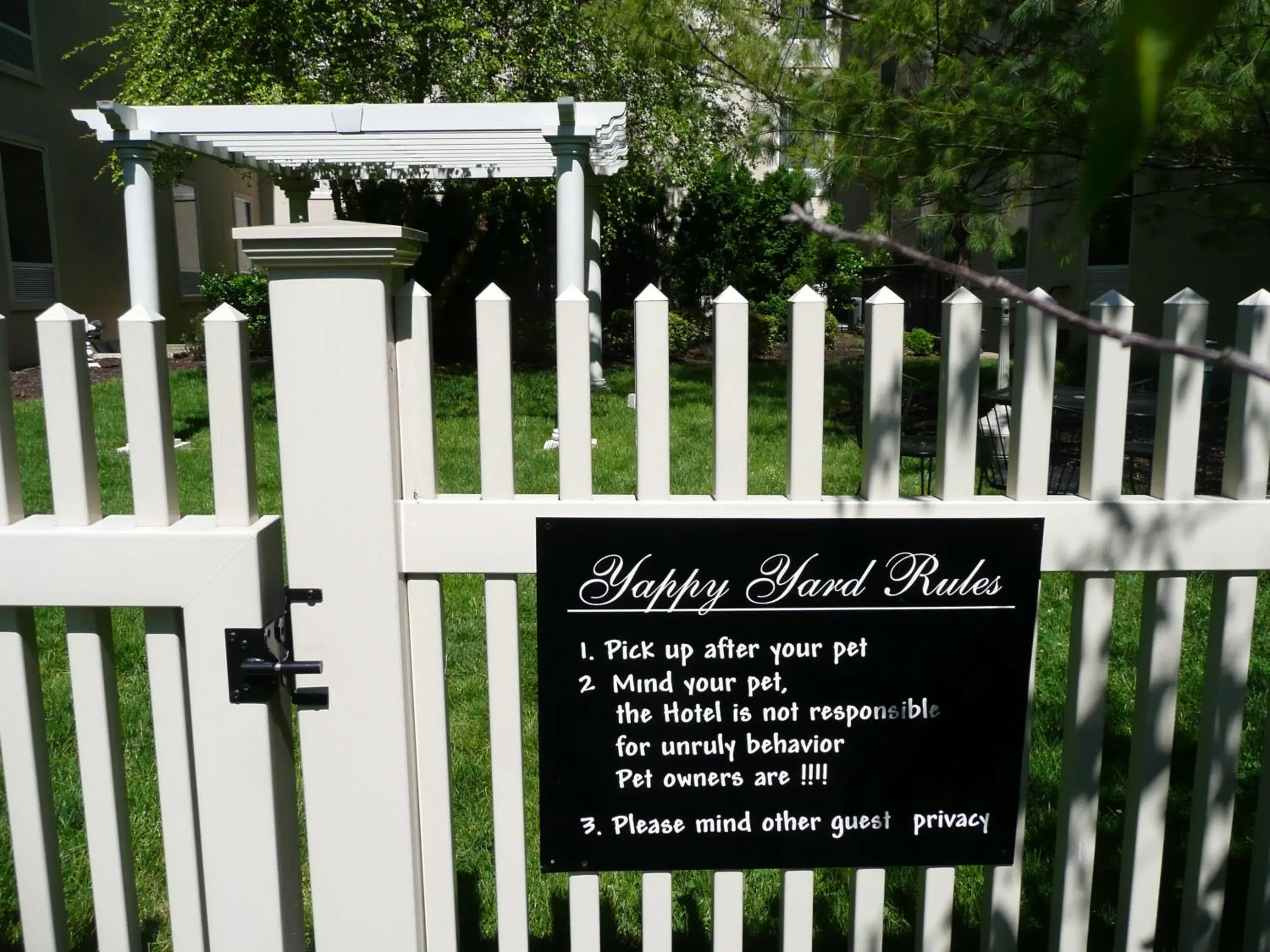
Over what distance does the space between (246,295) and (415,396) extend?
13.9 m

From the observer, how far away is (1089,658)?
6.70 ft

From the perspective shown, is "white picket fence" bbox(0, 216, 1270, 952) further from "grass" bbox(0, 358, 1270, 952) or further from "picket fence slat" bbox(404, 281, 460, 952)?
"grass" bbox(0, 358, 1270, 952)

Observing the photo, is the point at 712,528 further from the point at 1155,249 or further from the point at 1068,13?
the point at 1155,249

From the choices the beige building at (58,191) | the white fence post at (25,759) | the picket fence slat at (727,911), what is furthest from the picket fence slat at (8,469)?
the beige building at (58,191)

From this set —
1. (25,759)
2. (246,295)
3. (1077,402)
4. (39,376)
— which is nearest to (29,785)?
(25,759)

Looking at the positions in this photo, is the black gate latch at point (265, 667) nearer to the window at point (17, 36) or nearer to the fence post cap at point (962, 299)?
the fence post cap at point (962, 299)

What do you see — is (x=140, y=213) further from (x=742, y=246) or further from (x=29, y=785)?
(x=742, y=246)

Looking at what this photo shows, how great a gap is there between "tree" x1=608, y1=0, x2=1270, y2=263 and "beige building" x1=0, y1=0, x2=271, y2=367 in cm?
863

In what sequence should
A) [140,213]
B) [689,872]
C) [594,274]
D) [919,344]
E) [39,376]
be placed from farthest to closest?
1. [919,344]
2. [39,376]
3. [594,274]
4. [140,213]
5. [689,872]

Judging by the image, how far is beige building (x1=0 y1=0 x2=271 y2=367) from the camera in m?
13.9

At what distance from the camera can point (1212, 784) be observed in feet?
6.93

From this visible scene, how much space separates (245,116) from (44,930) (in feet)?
24.8

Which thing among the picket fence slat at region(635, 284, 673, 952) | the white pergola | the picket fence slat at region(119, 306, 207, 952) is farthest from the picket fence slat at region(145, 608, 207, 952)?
the white pergola

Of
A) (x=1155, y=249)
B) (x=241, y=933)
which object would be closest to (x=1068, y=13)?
(x=241, y=933)
